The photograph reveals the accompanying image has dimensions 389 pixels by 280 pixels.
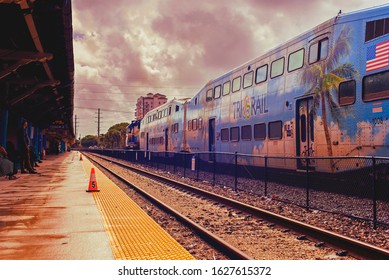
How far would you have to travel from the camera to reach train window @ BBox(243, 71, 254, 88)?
15137mm

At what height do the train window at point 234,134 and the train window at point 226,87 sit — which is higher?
the train window at point 226,87

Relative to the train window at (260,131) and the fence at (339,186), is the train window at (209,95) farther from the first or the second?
the fence at (339,186)

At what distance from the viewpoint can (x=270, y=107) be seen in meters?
13.6

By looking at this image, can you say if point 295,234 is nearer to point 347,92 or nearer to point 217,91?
point 347,92

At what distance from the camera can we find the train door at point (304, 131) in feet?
37.4

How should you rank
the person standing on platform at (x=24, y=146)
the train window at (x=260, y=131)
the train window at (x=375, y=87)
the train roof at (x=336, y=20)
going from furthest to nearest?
the person standing on platform at (x=24, y=146), the train window at (x=260, y=131), the train roof at (x=336, y=20), the train window at (x=375, y=87)

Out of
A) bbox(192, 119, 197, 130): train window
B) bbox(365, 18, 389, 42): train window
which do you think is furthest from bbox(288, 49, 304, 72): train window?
bbox(192, 119, 197, 130): train window

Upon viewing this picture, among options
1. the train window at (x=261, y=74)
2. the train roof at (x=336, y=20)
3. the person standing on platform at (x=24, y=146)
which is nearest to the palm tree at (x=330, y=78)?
the train roof at (x=336, y=20)

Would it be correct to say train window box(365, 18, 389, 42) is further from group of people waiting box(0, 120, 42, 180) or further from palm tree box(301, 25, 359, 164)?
group of people waiting box(0, 120, 42, 180)

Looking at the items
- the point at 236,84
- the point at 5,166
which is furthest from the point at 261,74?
the point at 5,166

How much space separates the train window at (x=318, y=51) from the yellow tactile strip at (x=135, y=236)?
7180 millimetres
